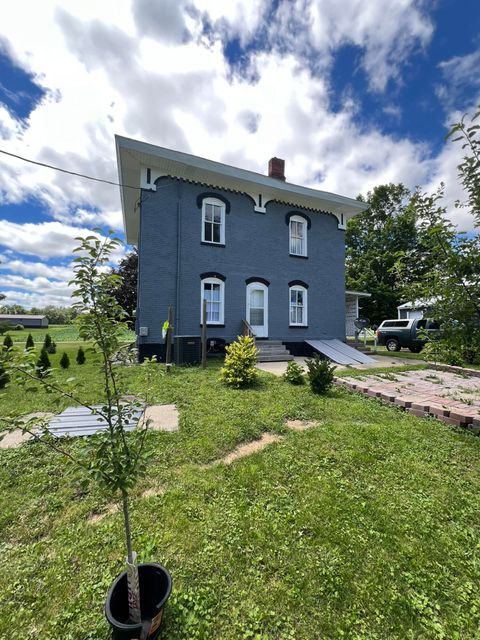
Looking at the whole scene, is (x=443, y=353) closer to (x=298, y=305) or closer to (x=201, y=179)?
(x=298, y=305)

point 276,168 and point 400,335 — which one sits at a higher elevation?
point 276,168

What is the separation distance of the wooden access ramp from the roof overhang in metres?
6.17

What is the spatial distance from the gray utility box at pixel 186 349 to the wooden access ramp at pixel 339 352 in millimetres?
5093

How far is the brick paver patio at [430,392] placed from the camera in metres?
4.38

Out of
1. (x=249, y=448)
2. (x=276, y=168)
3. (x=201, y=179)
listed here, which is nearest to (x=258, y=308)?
(x=201, y=179)

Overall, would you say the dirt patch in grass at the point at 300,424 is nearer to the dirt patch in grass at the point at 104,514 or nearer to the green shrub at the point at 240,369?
the green shrub at the point at 240,369

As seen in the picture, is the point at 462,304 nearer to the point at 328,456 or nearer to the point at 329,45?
the point at 328,456

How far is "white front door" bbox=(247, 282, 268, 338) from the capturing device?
1158cm

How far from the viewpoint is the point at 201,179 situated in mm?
10570

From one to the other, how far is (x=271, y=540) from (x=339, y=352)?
9980mm

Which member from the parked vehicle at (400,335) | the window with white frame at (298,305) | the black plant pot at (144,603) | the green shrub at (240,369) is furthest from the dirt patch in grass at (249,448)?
the parked vehicle at (400,335)

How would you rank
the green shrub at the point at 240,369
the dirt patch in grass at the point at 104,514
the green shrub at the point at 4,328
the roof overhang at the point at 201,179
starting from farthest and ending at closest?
the roof overhang at the point at 201,179, the green shrub at the point at 240,369, the dirt patch in grass at the point at 104,514, the green shrub at the point at 4,328

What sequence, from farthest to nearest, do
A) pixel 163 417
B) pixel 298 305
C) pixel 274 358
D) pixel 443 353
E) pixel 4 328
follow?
pixel 298 305
pixel 274 358
pixel 163 417
pixel 443 353
pixel 4 328

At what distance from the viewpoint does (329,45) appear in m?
7.34
